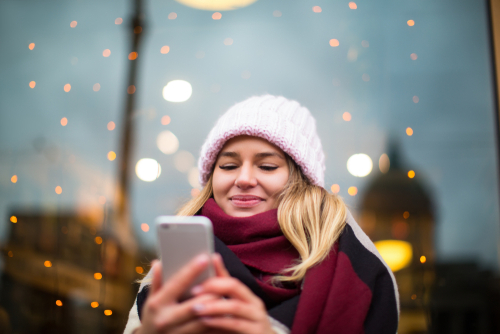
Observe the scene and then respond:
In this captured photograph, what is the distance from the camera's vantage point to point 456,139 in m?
2.04

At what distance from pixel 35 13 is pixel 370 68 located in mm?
2477

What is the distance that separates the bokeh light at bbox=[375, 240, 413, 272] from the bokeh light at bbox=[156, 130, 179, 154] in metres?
1.52

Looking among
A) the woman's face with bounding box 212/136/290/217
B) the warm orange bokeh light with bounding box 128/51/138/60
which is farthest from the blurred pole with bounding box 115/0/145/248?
the woman's face with bounding box 212/136/290/217

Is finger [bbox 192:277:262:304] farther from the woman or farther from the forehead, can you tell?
the forehead

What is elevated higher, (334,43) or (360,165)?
(334,43)

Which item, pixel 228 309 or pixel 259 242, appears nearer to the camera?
pixel 228 309

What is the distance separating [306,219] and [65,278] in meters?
2.07

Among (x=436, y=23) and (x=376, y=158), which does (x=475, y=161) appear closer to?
(x=376, y=158)

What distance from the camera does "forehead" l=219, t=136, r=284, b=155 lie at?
3.18ft

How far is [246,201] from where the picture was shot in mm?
946

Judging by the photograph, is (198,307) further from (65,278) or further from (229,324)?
(65,278)

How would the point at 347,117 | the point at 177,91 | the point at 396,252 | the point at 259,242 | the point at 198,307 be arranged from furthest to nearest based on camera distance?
the point at 177,91 → the point at 347,117 → the point at 396,252 → the point at 259,242 → the point at 198,307

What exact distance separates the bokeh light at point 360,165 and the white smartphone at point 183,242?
176 cm

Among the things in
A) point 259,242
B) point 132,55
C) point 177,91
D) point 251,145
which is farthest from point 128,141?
point 259,242
